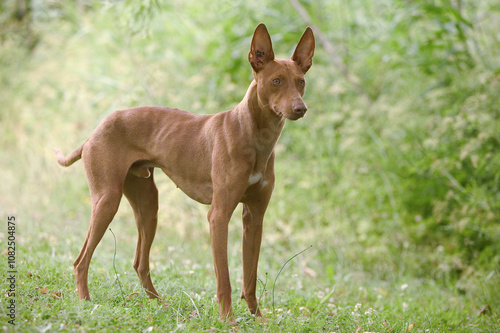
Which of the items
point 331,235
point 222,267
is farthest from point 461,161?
point 222,267

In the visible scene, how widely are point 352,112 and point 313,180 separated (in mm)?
1179

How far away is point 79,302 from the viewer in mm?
3574

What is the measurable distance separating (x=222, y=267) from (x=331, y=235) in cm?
375

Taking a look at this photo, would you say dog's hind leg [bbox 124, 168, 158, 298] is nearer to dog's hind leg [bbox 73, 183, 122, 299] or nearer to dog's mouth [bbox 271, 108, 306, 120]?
dog's hind leg [bbox 73, 183, 122, 299]

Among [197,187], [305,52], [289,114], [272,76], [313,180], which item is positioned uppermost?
[305,52]

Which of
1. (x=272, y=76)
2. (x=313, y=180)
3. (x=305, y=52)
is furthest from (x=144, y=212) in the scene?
(x=313, y=180)

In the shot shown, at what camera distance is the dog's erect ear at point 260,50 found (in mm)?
3547

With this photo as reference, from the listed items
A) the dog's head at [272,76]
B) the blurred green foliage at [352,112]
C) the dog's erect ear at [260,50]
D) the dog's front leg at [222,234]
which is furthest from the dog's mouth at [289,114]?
the blurred green foliage at [352,112]

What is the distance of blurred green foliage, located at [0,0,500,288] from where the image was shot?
6.34 metres

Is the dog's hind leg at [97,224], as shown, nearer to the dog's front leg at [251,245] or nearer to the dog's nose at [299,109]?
the dog's front leg at [251,245]

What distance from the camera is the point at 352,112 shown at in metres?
7.62

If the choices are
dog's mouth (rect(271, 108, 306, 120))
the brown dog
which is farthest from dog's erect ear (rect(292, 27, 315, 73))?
dog's mouth (rect(271, 108, 306, 120))

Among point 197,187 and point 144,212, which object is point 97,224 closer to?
point 144,212

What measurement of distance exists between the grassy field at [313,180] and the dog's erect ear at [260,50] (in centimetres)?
165
